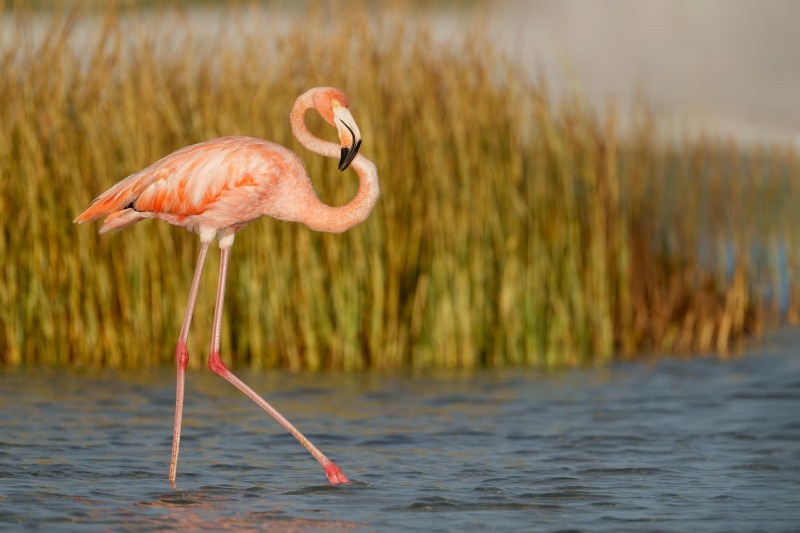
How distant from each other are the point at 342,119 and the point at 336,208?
0.46m

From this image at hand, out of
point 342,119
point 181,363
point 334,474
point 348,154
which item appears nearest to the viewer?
point 348,154

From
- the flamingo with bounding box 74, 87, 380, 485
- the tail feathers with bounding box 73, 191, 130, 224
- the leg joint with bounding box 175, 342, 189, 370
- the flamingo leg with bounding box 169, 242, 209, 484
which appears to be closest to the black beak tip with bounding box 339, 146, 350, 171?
the flamingo with bounding box 74, 87, 380, 485

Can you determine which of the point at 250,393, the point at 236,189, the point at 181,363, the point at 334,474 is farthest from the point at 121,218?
the point at 334,474

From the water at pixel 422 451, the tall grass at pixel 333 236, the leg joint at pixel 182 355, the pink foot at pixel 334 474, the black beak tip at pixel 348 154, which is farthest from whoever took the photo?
the tall grass at pixel 333 236

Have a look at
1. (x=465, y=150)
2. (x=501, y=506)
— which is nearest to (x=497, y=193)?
(x=465, y=150)

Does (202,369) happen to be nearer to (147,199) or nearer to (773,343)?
(147,199)

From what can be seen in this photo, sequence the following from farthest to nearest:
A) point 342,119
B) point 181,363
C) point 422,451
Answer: point 422,451
point 181,363
point 342,119

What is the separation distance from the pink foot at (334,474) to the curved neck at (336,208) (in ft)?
3.64

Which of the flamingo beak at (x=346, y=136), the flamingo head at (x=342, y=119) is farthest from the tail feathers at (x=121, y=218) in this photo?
the flamingo beak at (x=346, y=136)

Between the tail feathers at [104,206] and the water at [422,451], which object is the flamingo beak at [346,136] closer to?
the tail feathers at [104,206]

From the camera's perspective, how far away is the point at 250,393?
234 inches

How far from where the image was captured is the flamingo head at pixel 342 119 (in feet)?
17.6

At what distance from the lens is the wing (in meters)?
5.86

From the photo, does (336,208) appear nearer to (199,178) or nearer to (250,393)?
(199,178)
